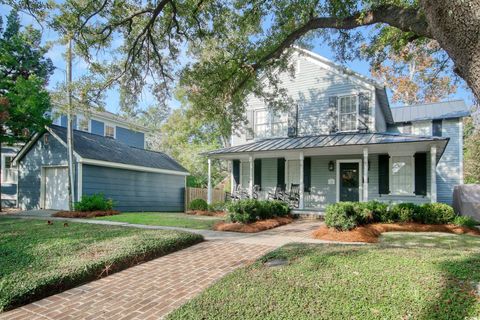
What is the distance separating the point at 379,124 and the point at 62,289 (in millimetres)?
14444

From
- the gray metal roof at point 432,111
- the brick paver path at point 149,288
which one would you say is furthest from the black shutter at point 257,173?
the brick paver path at point 149,288

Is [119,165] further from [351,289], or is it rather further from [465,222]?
[465,222]

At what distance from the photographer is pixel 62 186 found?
47.4 feet

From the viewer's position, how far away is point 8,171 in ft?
57.5

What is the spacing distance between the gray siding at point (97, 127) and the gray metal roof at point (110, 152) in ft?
11.5

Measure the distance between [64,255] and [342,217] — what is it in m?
6.23

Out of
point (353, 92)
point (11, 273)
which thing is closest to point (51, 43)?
point (11, 273)

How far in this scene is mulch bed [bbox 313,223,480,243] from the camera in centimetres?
718

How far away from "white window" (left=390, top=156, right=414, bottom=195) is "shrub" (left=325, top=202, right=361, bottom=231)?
6.02 m

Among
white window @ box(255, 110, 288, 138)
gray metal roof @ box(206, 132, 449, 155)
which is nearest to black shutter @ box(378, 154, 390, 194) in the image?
gray metal roof @ box(206, 132, 449, 155)

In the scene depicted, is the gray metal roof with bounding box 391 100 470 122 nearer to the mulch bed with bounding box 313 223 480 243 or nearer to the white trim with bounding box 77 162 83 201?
the mulch bed with bounding box 313 223 480 243

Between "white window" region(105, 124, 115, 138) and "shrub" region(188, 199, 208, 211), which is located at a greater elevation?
"white window" region(105, 124, 115, 138)

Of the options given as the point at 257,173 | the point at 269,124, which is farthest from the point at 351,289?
the point at 269,124

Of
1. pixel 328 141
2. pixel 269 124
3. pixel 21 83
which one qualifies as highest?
pixel 21 83
